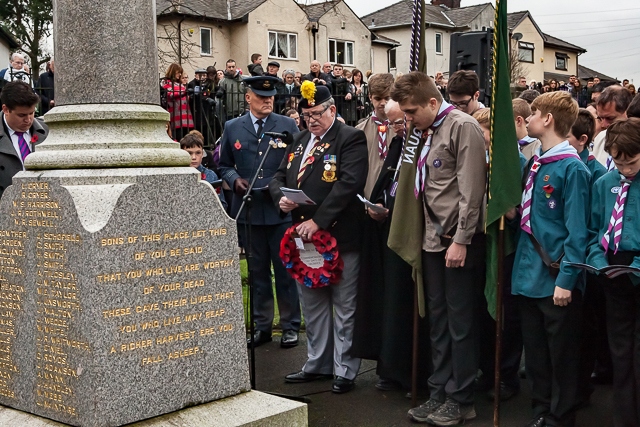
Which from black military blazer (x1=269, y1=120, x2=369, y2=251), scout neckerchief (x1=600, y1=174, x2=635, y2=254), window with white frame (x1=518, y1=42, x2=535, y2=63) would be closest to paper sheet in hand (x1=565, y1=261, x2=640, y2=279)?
scout neckerchief (x1=600, y1=174, x2=635, y2=254)

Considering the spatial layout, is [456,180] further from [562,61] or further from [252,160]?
[562,61]

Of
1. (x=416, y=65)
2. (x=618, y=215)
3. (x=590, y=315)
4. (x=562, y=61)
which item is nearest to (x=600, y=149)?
(x=590, y=315)

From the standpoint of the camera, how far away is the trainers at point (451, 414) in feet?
17.4

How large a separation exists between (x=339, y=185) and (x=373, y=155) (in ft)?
1.66

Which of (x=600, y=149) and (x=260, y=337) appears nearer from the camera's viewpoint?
(x=600, y=149)

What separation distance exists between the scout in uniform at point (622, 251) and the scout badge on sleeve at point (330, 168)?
2.04 meters

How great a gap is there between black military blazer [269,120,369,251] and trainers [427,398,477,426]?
143cm

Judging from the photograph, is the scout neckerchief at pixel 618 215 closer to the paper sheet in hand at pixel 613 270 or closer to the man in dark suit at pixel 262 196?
the paper sheet in hand at pixel 613 270

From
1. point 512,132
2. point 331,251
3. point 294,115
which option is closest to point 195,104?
point 294,115

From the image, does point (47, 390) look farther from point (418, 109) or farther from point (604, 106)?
point (604, 106)

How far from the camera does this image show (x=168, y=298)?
14.7 ft

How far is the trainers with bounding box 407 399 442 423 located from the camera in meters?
5.42

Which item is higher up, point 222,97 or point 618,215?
point 222,97

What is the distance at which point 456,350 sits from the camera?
540 centimetres
